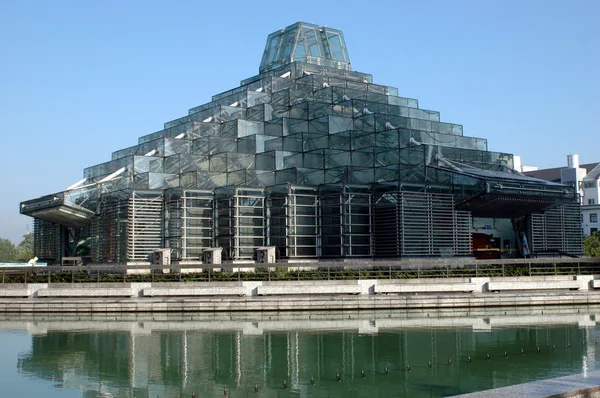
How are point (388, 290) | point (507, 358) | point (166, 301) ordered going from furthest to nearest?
1. point (388, 290)
2. point (166, 301)
3. point (507, 358)

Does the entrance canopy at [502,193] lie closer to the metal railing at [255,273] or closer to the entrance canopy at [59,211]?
the metal railing at [255,273]

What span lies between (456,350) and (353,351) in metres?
4.30

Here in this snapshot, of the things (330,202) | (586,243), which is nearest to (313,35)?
(330,202)

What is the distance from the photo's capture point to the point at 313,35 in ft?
295

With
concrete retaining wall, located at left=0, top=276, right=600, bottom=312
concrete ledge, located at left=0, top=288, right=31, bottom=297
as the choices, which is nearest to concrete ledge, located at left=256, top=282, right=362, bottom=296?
concrete retaining wall, located at left=0, top=276, right=600, bottom=312

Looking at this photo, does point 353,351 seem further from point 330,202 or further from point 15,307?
point 330,202

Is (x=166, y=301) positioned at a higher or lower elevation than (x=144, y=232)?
lower

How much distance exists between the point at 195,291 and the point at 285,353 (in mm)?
15156

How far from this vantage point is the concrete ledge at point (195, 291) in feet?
139

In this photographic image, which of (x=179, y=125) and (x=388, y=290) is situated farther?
(x=179, y=125)

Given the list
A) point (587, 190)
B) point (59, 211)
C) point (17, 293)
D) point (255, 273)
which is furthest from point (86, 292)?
point (587, 190)

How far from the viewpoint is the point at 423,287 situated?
43969 millimetres

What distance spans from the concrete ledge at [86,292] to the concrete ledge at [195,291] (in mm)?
1296

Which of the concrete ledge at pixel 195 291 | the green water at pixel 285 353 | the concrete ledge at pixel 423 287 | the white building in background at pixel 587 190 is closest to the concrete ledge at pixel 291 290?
the concrete ledge at pixel 195 291
